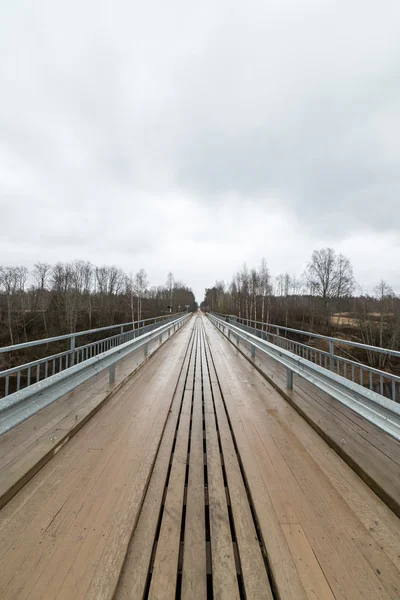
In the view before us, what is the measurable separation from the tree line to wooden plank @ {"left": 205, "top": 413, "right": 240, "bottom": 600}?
2587 cm

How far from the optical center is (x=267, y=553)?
1.44 meters

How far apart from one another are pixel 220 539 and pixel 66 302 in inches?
1450

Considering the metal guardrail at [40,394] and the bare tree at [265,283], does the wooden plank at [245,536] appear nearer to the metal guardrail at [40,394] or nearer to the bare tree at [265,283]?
the metal guardrail at [40,394]

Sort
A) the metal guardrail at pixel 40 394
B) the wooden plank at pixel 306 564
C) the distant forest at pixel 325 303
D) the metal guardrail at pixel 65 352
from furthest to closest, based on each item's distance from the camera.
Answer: the distant forest at pixel 325 303 → the metal guardrail at pixel 65 352 → the metal guardrail at pixel 40 394 → the wooden plank at pixel 306 564

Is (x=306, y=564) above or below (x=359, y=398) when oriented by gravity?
below

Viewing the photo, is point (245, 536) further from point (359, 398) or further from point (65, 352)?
point (65, 352)

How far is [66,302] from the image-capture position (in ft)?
108

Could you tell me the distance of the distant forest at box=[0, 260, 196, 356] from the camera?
3191 cm

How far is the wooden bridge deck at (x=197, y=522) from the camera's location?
1277mm

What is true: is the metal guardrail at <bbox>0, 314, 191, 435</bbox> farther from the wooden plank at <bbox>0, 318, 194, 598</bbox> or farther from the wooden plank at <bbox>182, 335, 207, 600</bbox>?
the wooden plank at <bbox>182, 335, 207, 600</bbox>

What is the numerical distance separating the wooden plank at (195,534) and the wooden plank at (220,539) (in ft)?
0.21

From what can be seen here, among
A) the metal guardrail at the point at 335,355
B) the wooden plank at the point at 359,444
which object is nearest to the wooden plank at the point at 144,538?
the wooden plank at the point at 359,444

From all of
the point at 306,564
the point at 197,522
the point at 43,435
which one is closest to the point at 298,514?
the point at 306,564

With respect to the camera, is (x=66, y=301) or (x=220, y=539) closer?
(x=220, y=539)
